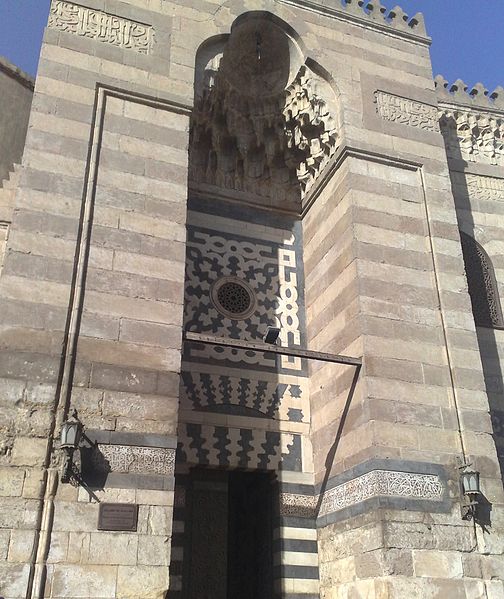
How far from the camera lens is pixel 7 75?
31.6 ft

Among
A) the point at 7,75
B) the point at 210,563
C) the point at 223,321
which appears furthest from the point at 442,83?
the point at 210,563

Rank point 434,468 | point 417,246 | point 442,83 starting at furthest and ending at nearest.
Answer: point 442,83, point 417,246, point 434,468

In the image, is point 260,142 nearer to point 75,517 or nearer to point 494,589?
point 75,517

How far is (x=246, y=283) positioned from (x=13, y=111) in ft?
14.0

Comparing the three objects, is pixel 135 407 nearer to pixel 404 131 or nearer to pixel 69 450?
pixel 69 450

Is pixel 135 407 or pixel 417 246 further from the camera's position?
pixel 417 246

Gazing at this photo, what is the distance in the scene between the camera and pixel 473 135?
35.8 ft

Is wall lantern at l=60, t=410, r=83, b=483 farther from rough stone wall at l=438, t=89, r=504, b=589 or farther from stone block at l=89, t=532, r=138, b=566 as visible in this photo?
rough stone wall at l=438, t=89, r=504, b=589

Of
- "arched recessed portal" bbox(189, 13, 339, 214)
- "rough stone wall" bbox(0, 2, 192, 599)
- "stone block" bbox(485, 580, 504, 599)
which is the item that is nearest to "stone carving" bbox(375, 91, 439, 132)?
"arched recessed portal" bbox(189, 13, 339, 214)

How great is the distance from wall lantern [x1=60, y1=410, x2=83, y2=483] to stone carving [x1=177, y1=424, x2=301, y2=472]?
6.81 ft

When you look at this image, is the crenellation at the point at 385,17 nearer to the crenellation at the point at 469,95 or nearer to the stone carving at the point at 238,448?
the crenellation at the point at 469,95

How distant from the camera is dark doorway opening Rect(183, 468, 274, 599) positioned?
7945 millimetres

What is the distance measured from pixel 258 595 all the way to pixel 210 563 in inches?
64.9

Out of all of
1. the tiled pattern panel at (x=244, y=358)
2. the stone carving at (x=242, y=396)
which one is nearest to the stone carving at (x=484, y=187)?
the tiled pattern panel at (x=244, y=358)
